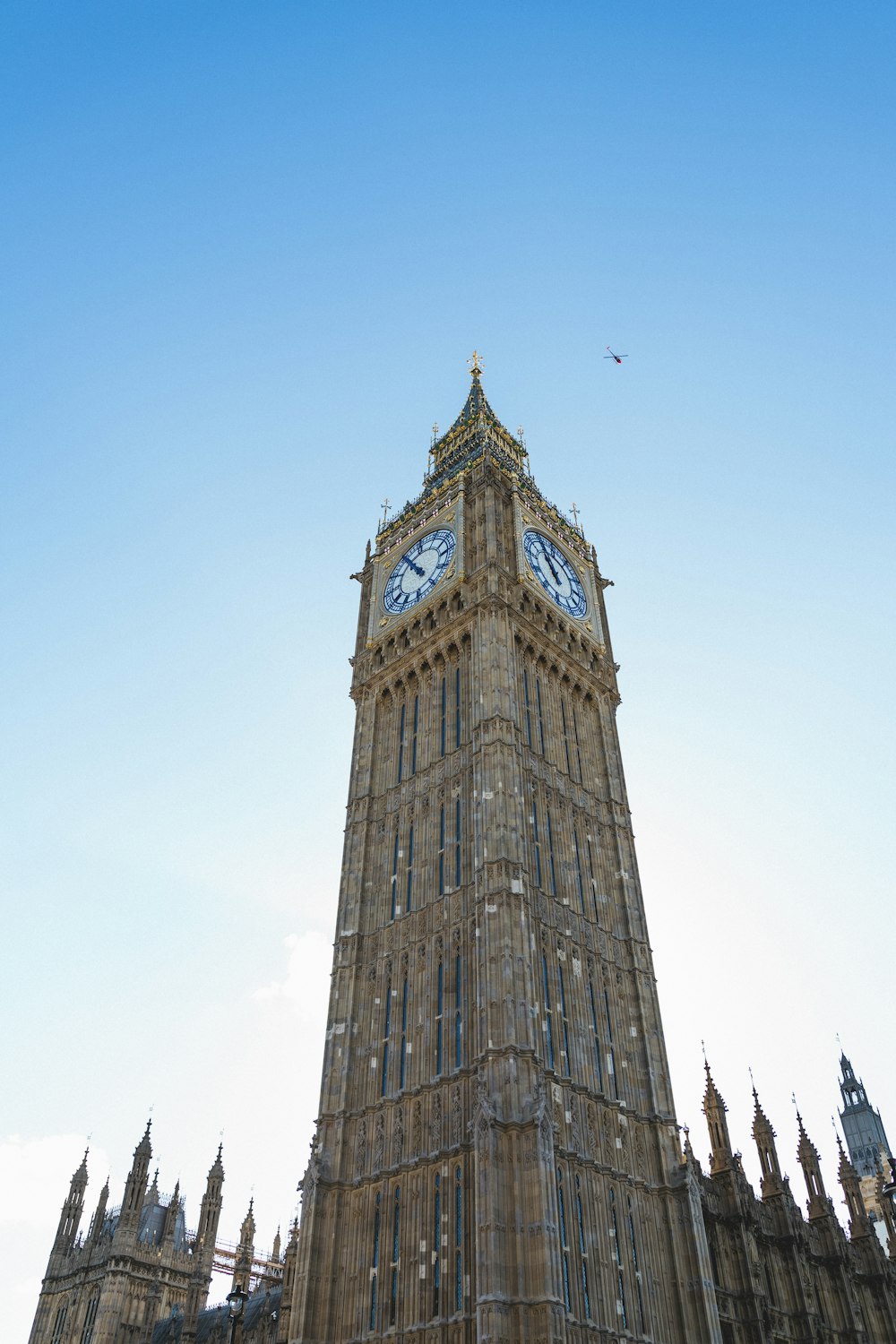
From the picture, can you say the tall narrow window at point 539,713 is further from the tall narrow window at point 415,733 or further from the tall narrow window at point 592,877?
the tall narrow window at point 415,733

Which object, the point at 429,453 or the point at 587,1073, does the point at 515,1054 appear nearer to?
the point at 587,1073

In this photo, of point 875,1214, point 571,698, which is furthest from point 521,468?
point 875,1214

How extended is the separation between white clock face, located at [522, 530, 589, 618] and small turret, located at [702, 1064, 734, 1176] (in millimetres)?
23294

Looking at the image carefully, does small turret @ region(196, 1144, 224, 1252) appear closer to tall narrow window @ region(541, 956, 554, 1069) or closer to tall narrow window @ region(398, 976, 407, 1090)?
tall narrow window @ region(398, 976, 407, 1090)

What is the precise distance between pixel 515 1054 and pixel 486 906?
5.67 metres

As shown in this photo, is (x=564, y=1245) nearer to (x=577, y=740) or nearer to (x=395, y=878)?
(x=395, y=878)

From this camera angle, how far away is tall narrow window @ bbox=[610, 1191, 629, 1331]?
32.8m

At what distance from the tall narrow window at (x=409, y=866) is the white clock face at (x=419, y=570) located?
13077mm

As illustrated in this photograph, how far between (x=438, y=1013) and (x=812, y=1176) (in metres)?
25.3

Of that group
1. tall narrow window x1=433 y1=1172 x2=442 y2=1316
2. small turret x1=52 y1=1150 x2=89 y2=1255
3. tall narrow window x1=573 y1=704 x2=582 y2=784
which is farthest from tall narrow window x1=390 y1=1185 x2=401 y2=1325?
small turret x1=52 y1=1150 x2=89 y2=1255

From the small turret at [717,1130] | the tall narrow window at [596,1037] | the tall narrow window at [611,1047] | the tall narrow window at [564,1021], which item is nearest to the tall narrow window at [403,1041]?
the tall narrow window at [564,1021]

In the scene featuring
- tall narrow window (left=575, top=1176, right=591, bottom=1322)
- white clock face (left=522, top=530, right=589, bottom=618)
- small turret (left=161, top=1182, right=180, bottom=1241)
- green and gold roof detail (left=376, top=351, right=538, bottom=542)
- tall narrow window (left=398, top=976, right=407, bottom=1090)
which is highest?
green and gold roof detail (left=376, top=351, right=538, bottom=542)

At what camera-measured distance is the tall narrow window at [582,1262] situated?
31609 mm

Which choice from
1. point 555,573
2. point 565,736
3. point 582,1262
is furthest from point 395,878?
point 555,573
